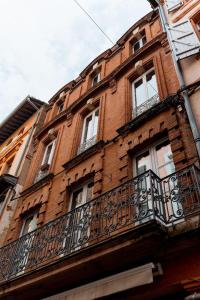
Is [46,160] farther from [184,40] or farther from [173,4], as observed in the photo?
[173,4]

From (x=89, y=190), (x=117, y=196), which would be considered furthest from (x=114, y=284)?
(x=89, y=190)

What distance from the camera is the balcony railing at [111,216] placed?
204 inches

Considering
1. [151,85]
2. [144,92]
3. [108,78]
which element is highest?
[108,78]

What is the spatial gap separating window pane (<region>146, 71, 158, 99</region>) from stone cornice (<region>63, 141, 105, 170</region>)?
2.19 m

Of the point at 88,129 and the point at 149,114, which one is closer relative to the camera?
the point at 149,114

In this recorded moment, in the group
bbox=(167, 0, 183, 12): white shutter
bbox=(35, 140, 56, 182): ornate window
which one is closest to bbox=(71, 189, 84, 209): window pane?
bbox=(35, 140, 56, 182): ornate window

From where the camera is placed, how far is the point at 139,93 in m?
10.1

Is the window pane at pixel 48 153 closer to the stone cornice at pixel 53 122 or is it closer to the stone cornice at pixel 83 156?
the stone cornice at pixel 53 122

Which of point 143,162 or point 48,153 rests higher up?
point 48,153

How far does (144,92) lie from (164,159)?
3.50 m

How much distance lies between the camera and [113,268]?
5.44 metres

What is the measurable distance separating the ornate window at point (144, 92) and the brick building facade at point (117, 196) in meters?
0.05

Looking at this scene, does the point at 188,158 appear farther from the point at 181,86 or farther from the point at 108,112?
the point at 108,112

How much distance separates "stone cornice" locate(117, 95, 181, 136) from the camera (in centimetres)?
752
